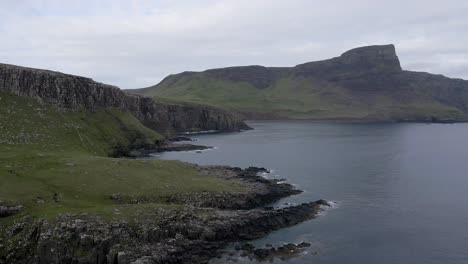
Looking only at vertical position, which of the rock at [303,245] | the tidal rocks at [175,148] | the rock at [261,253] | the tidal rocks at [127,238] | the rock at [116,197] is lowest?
the rock at [261,253]

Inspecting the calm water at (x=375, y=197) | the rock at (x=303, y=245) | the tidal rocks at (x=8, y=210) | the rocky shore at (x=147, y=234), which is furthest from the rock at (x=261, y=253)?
the tidal rocks at (x=8, y=210)

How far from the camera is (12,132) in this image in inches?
4360

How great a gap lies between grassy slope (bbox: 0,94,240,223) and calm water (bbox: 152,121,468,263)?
2300 centimetres

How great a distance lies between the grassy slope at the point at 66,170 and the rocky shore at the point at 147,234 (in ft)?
12.1

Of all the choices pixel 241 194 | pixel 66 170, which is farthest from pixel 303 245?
pixel 66 170

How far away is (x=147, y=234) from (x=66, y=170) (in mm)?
28915

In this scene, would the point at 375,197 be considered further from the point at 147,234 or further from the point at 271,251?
the point at 147,234

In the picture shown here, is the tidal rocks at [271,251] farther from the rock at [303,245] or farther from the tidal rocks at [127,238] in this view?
the tidal rocks at [127,238]

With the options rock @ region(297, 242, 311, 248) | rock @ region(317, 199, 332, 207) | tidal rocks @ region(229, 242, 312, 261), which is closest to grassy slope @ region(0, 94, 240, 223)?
rock @ region(317, 199, 332, 207)

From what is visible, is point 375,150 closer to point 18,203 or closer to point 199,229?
point 199,229

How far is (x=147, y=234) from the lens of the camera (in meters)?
65.1

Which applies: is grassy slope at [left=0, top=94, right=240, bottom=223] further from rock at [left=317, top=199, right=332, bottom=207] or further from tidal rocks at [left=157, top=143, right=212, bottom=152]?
tidal rocks at [left=157, top=143, right=212, bottom=152]

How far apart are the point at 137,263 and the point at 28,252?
14.5 meters

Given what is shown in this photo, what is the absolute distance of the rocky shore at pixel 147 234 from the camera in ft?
196
